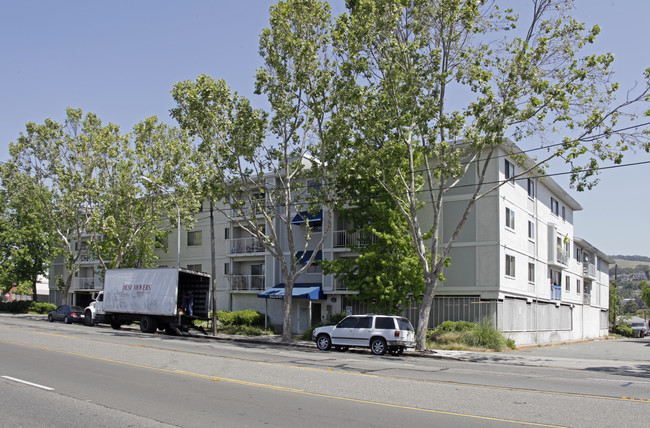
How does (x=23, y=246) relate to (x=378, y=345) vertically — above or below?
above

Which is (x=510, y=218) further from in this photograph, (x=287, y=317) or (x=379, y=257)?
(x=287, y=317)

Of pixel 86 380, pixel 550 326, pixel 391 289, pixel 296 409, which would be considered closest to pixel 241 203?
pixel 391 289

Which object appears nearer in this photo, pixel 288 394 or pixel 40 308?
pixel 288 394

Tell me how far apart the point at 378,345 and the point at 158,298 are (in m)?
13.9

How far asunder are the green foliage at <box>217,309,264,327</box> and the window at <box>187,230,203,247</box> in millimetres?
9439

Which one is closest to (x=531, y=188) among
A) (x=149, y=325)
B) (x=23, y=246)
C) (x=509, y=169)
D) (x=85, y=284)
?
(x=509, y=169)

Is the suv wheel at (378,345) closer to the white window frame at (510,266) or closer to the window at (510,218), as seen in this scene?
the white window frame at (510,266)

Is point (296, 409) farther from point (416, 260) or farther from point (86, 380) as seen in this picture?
point (416, 260)

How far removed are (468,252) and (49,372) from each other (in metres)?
22.6

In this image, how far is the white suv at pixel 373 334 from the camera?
22672 mm

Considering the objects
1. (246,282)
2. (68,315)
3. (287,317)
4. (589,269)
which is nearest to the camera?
(287,317)

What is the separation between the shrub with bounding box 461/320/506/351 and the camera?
26.3 metres

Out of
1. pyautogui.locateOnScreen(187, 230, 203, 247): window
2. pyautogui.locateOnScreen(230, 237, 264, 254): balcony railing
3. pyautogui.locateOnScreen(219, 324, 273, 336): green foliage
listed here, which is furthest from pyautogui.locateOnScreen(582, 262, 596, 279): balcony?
pyautogui.locateOnScreen(187, 230, 203, 247): window

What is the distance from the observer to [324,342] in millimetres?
24203
